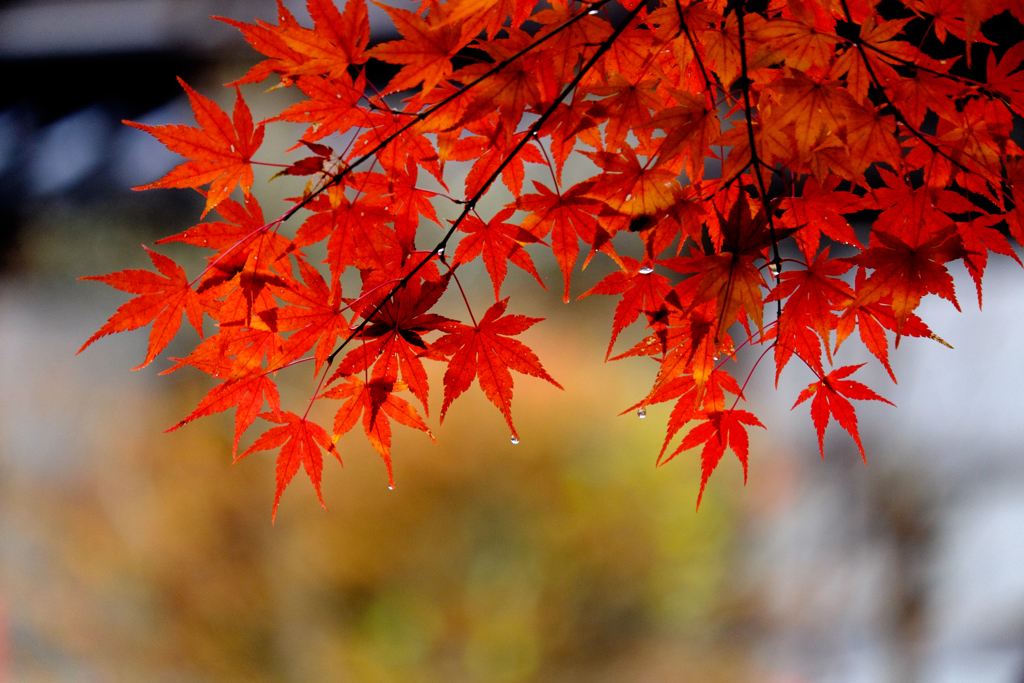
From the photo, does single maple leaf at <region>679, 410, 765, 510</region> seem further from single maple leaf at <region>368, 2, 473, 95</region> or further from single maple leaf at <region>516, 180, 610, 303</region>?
single maple leaf at <region>368, 2, 473, 95</region>

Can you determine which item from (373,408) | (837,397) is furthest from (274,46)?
(837,397)

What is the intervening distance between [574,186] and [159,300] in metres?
0.53

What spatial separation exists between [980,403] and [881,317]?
191 cm

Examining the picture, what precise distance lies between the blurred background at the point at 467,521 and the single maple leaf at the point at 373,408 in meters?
1.44

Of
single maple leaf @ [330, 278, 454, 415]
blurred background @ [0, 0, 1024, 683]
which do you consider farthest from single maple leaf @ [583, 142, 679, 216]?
blurred background @ [0, 0, 1024, 683]

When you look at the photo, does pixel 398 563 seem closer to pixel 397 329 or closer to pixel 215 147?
pixel 397 329

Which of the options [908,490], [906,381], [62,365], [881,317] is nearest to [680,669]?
[908,490]

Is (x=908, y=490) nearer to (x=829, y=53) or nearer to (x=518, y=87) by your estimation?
(x=829, y=53)

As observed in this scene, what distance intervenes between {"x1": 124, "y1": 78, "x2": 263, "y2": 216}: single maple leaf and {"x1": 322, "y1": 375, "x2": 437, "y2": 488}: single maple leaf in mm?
267

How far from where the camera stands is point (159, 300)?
0.69m

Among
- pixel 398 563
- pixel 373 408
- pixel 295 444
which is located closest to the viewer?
pixel 373 408

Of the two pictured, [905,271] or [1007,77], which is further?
[1007,77]

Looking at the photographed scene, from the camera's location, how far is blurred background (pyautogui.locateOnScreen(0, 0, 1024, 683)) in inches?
82.8

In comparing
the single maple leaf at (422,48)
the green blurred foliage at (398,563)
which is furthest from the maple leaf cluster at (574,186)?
the green blurred foliage at (398,563)
